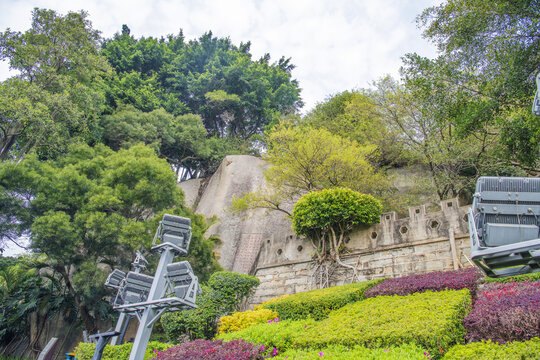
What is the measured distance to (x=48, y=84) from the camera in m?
15.9

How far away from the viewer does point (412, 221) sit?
39.6 feet

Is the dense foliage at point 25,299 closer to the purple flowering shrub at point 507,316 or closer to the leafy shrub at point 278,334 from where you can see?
the leafy shrub at point 278,334

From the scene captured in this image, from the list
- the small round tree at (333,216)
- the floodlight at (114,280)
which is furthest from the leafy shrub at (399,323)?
the small round tree at (333,216)

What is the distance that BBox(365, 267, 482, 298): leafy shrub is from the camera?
775 cm

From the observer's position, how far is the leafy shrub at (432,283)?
7.75 metres

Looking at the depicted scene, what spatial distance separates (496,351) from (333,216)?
334 inches

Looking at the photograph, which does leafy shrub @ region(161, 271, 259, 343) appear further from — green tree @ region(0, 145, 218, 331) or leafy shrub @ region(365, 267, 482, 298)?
leafy shrub @ region(365, 267, 482, 298)

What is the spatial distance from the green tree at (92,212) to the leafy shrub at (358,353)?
8.00 metres

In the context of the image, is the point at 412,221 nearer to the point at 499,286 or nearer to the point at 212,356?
the point at 499,286

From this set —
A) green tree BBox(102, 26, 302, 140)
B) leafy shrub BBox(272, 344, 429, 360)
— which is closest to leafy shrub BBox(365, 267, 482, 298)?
leafy shrub BBox(272, 344, 429, 360)

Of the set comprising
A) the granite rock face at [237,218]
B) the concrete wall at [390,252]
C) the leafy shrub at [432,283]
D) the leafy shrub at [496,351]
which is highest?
the granite rock face at [237,218]

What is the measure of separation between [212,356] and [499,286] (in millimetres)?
5746

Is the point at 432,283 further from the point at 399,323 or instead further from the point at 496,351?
Result: the point at 496,351

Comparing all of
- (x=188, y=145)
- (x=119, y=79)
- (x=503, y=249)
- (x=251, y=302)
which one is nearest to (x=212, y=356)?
(x=503, y=249)
